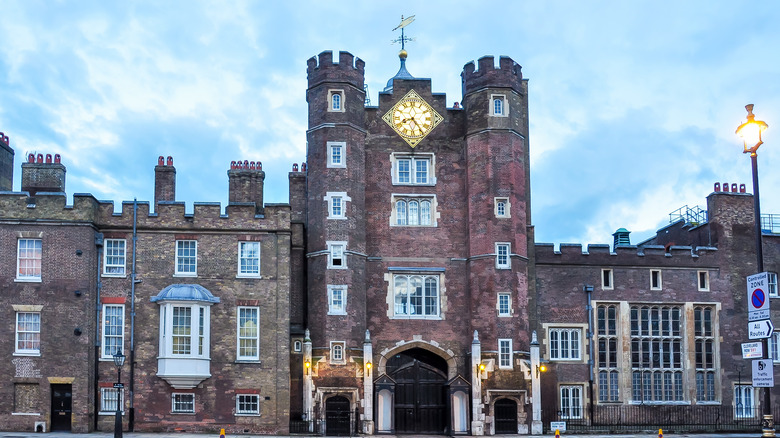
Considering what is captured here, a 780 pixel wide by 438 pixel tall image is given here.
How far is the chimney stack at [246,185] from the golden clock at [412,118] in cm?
695

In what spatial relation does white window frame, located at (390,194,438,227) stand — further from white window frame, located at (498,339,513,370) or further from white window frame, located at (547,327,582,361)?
white window frame, located at (547,327,582,361)

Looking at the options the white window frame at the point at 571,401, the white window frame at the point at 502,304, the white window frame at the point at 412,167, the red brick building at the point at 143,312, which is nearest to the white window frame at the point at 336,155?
the white window frame at the point at 412,167

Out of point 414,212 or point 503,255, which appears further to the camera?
point 414,212

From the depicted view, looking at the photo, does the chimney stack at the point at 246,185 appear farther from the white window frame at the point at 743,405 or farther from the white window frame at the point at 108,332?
the white window frame at the point at 743,405

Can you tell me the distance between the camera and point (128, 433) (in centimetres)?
3728

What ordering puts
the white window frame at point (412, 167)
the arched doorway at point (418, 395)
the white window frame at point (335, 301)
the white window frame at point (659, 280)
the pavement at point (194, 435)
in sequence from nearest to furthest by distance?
the pavement at point (194, 435) < the white window frame at point (335, 301) < the arched doorway at point (418, 395) < the white window frame at point (412, 167) < the white window frame at point (659, 280)

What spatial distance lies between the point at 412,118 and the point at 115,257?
620 inches

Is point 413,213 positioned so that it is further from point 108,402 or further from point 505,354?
point 108,402

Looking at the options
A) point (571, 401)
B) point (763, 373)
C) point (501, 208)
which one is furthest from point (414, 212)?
point (763, 373)

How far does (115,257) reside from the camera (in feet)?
128

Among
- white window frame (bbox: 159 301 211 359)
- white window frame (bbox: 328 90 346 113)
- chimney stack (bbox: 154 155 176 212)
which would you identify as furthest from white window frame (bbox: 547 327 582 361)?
chimney stack (bbox: 154 155 176 212)

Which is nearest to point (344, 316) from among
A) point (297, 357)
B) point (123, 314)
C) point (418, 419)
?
point (297, 357)

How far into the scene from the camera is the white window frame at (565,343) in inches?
1742

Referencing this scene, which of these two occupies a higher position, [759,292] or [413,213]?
[413,213]
